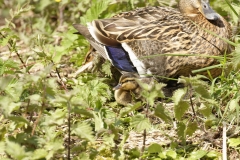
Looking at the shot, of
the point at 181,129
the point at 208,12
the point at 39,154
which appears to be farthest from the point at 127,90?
the point at 39,154

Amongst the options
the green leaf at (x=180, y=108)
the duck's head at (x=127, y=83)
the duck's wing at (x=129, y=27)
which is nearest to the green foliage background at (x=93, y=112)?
the green leaf at (x=180, y=108)

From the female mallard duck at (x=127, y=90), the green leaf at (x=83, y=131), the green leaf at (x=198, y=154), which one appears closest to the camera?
the green leaf at (x=83, y=131)

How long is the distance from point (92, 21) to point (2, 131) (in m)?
1.80

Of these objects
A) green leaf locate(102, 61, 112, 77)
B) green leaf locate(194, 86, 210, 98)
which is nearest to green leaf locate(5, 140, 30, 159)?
green leaf locate(194, 86, 210, 98)

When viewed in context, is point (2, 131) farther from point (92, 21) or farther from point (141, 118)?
point (92, 21)

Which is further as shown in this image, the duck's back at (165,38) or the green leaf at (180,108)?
the duck's back at (165,38)

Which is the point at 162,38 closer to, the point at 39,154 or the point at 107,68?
the point at 107,68

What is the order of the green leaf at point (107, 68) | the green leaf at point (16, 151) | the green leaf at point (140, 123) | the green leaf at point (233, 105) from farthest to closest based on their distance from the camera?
the green leaf at point (107, 68) → the green leaf at point (233, 105) → the green leaf at point (140, 123) → the green leaf at point (16, 151)

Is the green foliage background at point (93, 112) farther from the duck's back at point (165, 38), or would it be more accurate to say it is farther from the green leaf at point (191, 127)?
the duck's back at point (165, 38)

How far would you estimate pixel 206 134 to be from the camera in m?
3.61

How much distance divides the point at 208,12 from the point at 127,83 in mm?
874

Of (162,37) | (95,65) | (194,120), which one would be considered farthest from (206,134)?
(95,65)

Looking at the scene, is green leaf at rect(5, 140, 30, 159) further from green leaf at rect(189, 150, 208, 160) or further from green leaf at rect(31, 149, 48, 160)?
green leaf at rect(189, 150, 208, 160)

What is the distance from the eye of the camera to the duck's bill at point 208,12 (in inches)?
179
